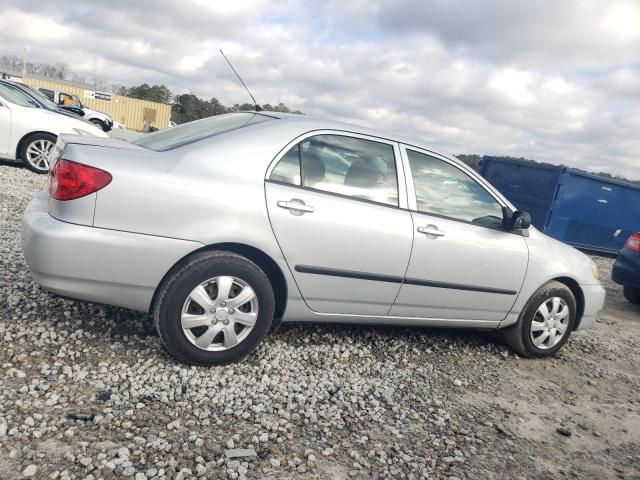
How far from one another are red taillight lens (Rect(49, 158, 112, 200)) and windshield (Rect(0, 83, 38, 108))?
6.92 metres

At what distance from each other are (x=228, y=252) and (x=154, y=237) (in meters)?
0.42

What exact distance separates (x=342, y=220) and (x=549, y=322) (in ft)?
7.09

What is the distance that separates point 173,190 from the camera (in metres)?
3.01

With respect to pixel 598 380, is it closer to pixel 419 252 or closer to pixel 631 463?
pixel 631 463

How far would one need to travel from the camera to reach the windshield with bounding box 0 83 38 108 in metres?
8.76

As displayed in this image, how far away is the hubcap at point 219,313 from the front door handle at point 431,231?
1.26m

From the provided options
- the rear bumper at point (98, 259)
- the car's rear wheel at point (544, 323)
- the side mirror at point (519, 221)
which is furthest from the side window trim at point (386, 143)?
the car's rear wheel at point (544, 323)

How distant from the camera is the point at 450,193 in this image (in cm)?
399

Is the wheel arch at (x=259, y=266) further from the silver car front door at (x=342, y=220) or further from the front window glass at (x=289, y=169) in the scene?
the front window glass at (x=289, y=169)

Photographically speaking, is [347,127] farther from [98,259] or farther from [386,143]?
[98,259]

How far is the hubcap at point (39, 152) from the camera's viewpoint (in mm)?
8852

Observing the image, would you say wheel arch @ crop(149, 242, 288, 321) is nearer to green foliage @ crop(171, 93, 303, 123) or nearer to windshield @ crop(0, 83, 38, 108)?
windshield @ crop(0, 83, 38, 108)

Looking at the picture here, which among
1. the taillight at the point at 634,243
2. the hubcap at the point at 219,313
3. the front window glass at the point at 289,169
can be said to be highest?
the front window glass at the point at 289,169

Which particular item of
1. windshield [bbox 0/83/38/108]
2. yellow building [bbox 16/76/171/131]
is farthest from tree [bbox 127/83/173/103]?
windshield [bbox 0/83/38/108]
